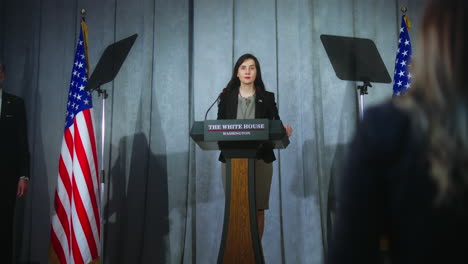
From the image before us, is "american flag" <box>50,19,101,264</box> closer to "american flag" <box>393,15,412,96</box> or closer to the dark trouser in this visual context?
the dark trouser

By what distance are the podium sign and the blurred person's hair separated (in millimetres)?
1809

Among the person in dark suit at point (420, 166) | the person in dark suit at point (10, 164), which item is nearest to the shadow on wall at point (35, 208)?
the person in dark suit at point (10, 164)

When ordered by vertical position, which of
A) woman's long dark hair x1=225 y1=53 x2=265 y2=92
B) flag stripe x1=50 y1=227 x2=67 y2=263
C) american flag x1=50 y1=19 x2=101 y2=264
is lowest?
flag stripe x1=50 y1=227 x2=67 y2=263

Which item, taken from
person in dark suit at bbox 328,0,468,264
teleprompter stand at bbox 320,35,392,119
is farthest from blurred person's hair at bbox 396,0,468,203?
teleprompter stand at bbox 320,35,392,119

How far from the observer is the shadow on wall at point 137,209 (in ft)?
13.8

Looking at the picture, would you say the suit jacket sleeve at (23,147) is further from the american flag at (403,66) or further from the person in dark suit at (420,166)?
the person in dark suit at (420,166)

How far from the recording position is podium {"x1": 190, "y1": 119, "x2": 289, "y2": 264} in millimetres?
2453

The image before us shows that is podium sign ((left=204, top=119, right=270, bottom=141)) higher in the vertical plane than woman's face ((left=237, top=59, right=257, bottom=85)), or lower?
lower

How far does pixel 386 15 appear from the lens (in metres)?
4.35

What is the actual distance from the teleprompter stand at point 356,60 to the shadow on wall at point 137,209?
190 cm

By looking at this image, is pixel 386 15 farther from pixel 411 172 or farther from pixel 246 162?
pixel 411 172

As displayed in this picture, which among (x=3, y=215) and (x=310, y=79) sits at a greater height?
(x=310, y=79)

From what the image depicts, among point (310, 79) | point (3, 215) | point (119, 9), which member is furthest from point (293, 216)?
point (119, 9)

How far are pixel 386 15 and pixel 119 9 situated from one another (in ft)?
8.81
